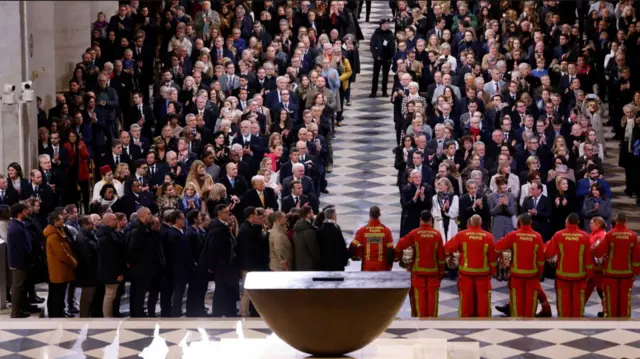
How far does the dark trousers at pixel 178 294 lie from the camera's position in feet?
58.4

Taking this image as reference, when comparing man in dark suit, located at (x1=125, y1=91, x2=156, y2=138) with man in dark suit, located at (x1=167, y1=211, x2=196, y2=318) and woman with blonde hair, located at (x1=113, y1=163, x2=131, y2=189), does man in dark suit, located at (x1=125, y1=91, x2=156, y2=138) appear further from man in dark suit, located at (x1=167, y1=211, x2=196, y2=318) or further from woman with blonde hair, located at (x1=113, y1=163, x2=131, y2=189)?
man in dark suit, located at (x1=167, y1=211, x2=196, y2=318)

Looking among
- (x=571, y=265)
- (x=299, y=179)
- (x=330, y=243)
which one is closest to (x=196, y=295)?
(x=330, y=243)

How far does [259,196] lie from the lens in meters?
19.6

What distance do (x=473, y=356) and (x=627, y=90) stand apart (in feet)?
39.9

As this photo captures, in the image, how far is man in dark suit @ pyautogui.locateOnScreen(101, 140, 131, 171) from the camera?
21.3 meters

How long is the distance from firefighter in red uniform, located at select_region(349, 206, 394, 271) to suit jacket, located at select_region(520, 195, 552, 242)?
8.84 ft

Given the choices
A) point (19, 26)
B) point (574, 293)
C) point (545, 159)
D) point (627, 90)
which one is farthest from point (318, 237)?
point (627, 90)

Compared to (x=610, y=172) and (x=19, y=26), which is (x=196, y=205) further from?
(x=610, y=172)

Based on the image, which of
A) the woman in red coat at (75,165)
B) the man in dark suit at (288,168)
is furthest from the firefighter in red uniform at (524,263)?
the woman in red coat at (75,165)

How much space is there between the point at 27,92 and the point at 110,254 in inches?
206

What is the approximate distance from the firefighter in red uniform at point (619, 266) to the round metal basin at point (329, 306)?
5502 mm

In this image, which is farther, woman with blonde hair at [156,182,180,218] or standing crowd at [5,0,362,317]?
woman with blonde hair at [156,182,180,218]

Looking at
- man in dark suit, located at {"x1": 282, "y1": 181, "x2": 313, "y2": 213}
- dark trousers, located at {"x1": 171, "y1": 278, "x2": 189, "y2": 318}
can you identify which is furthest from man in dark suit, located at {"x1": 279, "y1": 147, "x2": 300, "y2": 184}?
dark trousers, located at {"x1": 171, "y1": 278, "x2": 189, "y2": 318}

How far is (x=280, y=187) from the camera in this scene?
65.9ft
